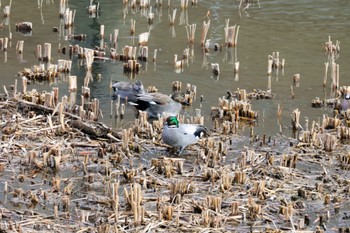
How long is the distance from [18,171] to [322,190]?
10.9 ft

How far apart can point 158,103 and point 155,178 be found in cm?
311

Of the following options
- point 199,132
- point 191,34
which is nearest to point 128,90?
point 199,132

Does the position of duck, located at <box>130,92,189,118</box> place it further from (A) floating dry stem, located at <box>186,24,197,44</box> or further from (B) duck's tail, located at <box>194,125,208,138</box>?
(A) floating dry stem, located at <box>186,24,197,44</box>

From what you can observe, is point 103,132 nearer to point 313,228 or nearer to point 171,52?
point 313,228

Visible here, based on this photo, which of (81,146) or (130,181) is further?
(81,146)

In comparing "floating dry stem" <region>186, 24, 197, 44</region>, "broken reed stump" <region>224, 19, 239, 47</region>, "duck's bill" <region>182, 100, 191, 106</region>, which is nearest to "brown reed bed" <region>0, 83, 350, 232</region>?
"duck's bill" <region>182, 100, 191, 106</region>

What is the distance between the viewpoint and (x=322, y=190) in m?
8.81

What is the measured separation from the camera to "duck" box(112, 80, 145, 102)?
12423 mm

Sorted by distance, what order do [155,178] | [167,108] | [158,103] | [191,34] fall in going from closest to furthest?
[155,178], [167,108], [158,103], [191,34]

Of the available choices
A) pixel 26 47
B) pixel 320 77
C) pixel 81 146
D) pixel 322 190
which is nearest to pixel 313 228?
pixel 322 190

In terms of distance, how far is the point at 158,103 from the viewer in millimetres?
11898

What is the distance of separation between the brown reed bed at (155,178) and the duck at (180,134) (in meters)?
0.18

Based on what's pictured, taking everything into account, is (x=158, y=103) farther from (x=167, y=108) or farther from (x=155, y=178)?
(x=155, y=178)

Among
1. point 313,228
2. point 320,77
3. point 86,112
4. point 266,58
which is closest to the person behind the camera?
point 313,228
